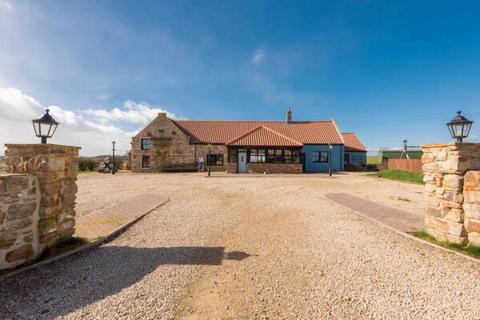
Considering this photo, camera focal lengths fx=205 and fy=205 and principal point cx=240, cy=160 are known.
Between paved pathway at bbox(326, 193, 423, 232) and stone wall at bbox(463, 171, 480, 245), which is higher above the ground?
stone wall at bbox(463, 171, 480, 245)

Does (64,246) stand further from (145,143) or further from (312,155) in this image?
(312,155)

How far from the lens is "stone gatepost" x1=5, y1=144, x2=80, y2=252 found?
382 cm

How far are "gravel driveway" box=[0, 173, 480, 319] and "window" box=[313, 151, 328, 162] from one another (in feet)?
69.2

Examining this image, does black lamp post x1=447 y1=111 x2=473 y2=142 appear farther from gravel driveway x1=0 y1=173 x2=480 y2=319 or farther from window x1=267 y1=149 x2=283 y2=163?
window x1=267 y1=149 x2=283 y2=163

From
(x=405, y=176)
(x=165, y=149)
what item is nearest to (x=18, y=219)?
(x=405, y=176)

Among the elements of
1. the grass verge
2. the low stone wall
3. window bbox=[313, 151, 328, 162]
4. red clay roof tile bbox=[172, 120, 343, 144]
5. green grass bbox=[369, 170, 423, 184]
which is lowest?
the grass verge

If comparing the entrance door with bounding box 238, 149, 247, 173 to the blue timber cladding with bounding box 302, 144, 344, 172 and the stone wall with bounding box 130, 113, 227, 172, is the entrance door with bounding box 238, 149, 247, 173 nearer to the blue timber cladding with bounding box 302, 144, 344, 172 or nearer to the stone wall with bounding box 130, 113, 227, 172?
the stone wall with bounding box 130, 113, 227, 172

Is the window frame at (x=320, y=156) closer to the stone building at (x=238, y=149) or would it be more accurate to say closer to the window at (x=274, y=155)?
the stone building at (x=238, y=149)

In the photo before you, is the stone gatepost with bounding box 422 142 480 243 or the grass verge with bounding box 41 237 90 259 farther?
the stone gatepost with bounding box 422 142 480 243

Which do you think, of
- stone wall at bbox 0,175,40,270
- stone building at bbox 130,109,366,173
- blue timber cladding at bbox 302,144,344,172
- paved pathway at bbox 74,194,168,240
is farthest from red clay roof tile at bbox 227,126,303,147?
stone wall at bbox 0,175,40,270

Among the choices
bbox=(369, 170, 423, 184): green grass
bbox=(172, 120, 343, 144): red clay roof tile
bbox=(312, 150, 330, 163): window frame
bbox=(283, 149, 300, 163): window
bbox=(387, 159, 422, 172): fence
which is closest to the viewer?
bbox=(369, 170, 423, 184): green grass

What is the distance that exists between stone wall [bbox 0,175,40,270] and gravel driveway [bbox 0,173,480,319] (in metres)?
0.43

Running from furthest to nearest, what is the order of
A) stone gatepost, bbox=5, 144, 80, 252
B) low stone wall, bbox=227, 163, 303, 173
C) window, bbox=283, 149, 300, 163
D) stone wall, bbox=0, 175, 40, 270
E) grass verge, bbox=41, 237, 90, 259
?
1. window, bbox=283, 149, 300, 163
2. low stone wall, bbox=227, 163, 303, 173
3. grass verge, bbox=41, 237, 90, 259
4. stone gatepost, bbox=5, 144, 80, 252
5. stone wall, bbox=0, 175, 40, 270

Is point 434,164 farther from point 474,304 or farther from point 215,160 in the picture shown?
point 215,160
